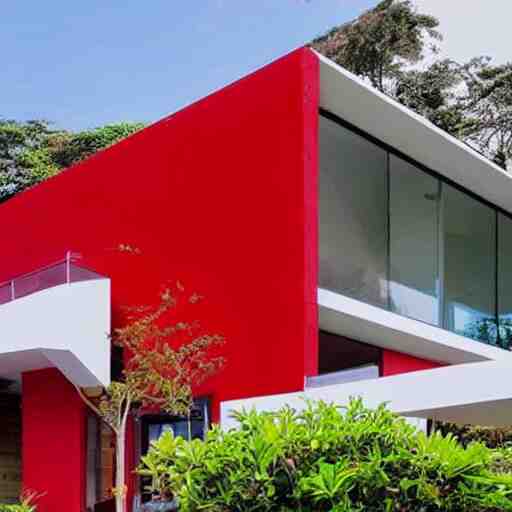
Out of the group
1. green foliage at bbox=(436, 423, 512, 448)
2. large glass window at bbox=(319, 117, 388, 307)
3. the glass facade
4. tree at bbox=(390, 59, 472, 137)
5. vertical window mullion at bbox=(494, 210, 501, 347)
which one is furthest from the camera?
tree at bbox=(390, 59, 472, 137)

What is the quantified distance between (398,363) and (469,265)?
10.1 ft

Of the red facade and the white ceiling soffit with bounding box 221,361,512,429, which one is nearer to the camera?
the white ceiling soffit with bounding box 221,361,512,429

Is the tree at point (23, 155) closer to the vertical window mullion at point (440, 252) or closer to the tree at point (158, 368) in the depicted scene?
the vertical window mullion at point (440, 252)

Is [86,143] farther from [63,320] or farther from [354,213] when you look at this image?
[63,320]

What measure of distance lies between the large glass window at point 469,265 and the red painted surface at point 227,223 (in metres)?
4.93

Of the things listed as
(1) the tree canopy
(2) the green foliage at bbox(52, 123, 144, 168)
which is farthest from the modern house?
(2) the green foliage at bbox(52, 123, 144, 168)

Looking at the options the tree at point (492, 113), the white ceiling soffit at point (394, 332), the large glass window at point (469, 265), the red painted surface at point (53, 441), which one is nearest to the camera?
the white ceiling soffit at point (394, 332)

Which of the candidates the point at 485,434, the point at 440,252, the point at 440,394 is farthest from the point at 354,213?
the point at 440,394

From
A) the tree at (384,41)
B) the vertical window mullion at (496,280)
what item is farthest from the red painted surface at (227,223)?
the tree at (384,41)

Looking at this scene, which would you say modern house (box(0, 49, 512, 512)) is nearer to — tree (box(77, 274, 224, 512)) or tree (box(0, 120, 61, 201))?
tree (box(77, 274, 224, 512))

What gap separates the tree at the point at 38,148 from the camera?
40.9m

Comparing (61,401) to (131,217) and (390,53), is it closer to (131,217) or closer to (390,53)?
(131,217)

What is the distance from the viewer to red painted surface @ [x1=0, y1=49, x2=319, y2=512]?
12656mm

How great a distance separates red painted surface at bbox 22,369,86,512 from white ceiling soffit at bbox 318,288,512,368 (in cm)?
424
